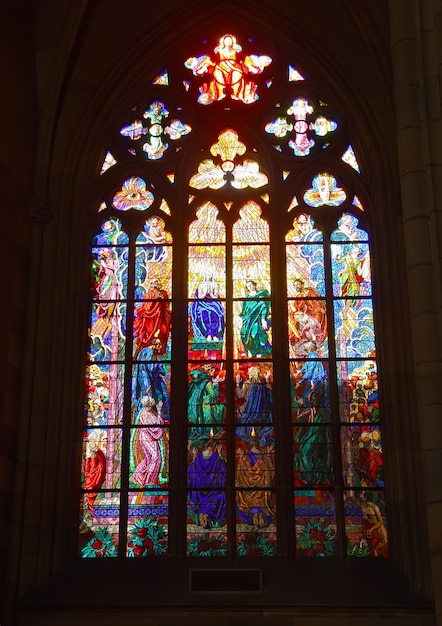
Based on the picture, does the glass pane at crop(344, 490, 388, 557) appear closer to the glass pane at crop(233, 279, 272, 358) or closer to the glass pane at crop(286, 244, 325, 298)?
the glass pane at crop(233, 279, 272, 358)

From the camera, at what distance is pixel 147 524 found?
10.5 meters

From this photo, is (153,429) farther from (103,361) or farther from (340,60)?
(340,60)

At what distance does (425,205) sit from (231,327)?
4213 mm

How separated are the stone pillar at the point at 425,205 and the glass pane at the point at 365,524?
3.43m

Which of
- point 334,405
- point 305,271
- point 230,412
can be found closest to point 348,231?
point 305,271

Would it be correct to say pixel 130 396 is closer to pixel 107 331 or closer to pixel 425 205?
pixel 107 331

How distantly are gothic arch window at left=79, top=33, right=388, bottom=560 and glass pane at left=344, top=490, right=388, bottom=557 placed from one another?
0.01m

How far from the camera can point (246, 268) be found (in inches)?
462

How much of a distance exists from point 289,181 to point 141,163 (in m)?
1.84

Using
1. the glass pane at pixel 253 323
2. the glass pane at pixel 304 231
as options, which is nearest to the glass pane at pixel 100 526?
the glass pane at pixel 253 323

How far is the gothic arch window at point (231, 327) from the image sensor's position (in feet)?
34.6

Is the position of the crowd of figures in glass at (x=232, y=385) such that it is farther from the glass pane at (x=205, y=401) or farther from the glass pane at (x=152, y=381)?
the glass pane at (x=152, y=381)

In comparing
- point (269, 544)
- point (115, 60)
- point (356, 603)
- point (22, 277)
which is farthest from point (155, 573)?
point (115, 60)

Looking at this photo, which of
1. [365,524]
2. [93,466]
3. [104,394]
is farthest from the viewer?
[104,394]
